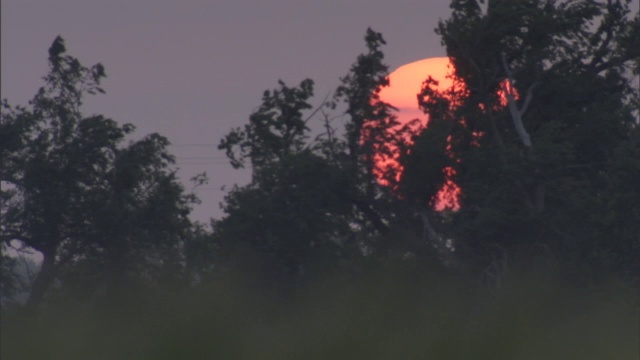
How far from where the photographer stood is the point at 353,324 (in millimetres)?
23547

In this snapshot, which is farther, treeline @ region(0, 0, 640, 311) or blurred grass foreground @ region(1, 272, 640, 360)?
treeline @ region(0, 0, 640, 311)

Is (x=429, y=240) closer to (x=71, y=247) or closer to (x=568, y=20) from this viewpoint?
(x=568, y=20)

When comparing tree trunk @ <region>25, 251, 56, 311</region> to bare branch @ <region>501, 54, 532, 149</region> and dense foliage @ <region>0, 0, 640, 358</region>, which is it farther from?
bare branch @ <region>501, 54, 532, 149</region>

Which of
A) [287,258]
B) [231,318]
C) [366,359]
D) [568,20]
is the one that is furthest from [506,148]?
[366,359]

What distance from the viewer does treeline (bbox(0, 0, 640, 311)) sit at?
96.8 ft

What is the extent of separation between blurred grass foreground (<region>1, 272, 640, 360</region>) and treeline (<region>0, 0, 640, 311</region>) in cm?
119

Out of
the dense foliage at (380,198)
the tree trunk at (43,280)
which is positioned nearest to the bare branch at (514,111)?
the dense foliage at (380,198)

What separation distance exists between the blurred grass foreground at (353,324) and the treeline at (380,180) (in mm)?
1195

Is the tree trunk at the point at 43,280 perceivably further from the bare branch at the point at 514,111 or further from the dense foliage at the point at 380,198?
the bare branch at the point at 514,111

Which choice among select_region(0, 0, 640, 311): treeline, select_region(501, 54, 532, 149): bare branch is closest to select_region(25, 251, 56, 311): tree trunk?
select_region(0, 0, 640, 311): treeline

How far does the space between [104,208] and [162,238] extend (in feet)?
6.20

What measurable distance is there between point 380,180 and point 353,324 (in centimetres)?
878

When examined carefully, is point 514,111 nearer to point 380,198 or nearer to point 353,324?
point 380,198

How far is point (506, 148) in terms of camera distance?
3000cm
